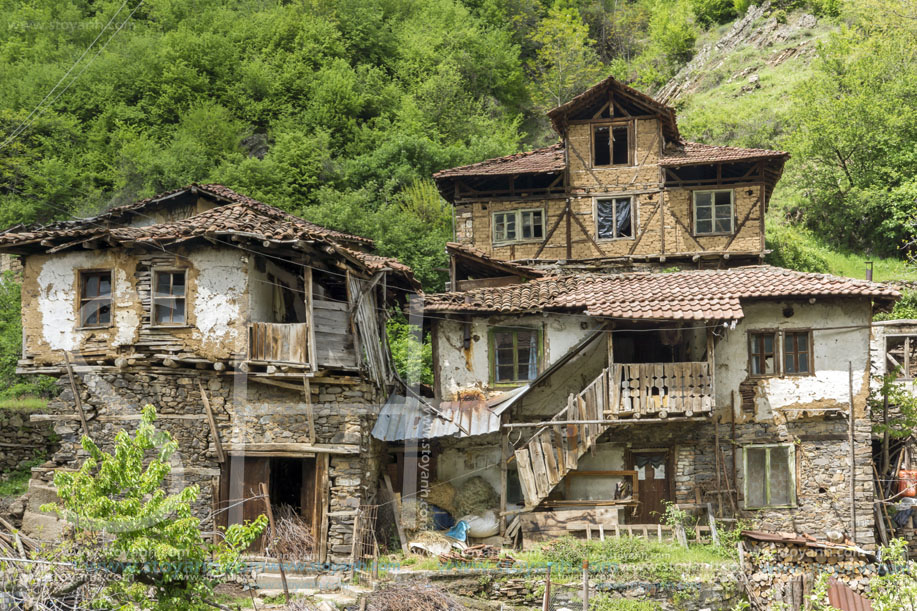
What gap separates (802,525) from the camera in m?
21.3

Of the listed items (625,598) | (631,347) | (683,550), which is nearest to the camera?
(625,598)

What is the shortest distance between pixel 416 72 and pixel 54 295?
3081cm

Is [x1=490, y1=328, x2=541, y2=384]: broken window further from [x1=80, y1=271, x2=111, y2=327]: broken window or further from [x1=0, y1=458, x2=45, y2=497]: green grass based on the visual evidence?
[x1=0, y1=458, x2=45, y2=497]: green grass

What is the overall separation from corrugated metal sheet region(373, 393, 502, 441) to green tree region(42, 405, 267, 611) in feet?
30.3

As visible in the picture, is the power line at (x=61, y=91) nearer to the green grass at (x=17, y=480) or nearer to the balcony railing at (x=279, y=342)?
the green grass at (x=17, y=480)

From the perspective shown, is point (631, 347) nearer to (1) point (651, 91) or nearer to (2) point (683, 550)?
(2) point (683, 550)

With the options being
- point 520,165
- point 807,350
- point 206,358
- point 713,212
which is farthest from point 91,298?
point 713,212

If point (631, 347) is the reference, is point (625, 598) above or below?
below

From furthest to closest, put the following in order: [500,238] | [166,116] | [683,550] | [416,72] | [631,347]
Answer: [416,72] < [166,116] < [500,238] < [631,347] < [683,550]

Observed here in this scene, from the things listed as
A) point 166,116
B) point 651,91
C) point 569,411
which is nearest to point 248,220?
point 569,411

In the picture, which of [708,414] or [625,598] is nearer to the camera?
[625,598]

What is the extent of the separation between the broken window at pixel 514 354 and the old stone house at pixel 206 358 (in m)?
3.88

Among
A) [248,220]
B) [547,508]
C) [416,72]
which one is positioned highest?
[416,72]

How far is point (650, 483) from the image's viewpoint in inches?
869
